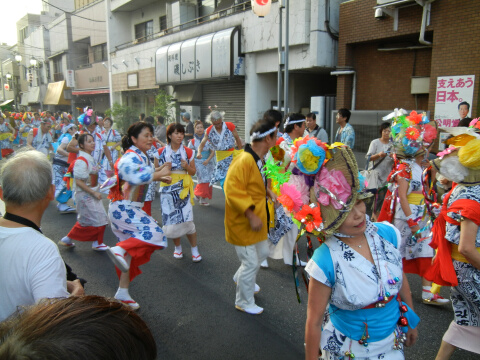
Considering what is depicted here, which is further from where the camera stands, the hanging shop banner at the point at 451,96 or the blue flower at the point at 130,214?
the hanging shop banner at the point at 451,96

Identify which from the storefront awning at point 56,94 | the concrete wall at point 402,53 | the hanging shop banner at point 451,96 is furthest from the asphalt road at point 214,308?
the storefront awning at point 56,94

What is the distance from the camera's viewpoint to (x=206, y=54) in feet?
52.3

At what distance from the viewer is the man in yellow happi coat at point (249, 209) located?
348cm

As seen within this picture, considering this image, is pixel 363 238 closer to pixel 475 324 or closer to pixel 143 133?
pixel 475 324

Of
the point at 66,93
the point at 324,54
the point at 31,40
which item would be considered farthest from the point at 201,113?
the point at 31,40

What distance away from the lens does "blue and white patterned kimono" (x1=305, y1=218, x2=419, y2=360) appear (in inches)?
71.6

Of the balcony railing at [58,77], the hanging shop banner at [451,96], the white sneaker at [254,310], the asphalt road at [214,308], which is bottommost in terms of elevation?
the asphalt road at [214,308]

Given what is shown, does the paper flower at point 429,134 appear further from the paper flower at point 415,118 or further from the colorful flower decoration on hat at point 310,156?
the colorful flower decoration on hat at point 310,156

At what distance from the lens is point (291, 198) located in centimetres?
195

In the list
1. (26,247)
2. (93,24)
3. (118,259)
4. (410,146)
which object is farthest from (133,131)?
(93,24)

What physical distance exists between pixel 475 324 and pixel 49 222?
7.02m

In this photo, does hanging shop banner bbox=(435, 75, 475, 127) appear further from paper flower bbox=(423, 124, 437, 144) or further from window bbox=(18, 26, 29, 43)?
window bbox=(18, 26, 29, 43)

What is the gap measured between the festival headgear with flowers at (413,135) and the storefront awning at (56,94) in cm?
3630

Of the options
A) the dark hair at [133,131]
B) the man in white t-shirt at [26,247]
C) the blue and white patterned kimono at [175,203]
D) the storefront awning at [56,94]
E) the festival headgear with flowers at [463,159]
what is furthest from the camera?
the storefront awning at [56,94]
